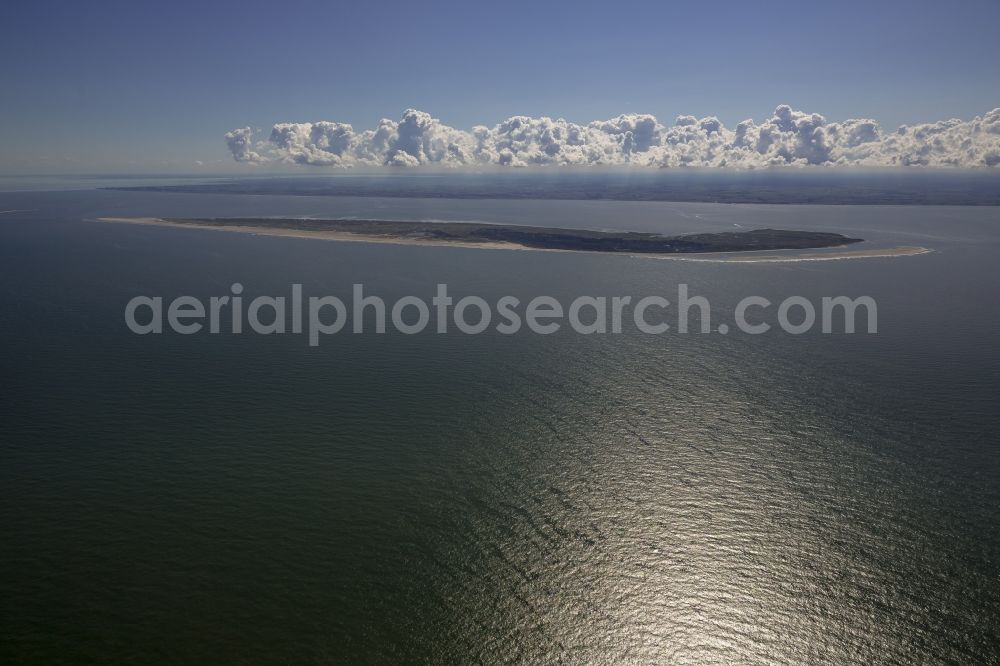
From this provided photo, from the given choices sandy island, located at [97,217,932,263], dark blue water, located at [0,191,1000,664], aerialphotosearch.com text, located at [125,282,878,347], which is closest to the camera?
dark blue water, located at [0,191,1000,664]

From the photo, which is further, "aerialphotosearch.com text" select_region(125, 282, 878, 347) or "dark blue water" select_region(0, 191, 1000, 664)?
"aerialphotosearch.com text" select_region(125, 282, 878, 347)

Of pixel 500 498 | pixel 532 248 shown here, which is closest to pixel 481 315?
pixel 500 498

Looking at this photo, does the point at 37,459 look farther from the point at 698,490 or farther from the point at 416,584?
the point at 698,490

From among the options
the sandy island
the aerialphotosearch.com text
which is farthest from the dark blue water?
the sandy island

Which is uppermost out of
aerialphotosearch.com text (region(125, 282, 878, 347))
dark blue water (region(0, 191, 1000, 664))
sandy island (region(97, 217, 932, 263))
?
sandy island (region(97, 217, 932, 263))

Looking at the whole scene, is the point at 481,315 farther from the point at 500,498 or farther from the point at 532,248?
the point at 532,248

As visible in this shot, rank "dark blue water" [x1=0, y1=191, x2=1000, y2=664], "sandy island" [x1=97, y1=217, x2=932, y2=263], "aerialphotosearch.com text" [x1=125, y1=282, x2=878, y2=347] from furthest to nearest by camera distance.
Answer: "sandy island" [x1=97, y1=217, x2=932, y2=263] < "aerialphotosearch.com text" [x1=125, y1=282, x2=878, y2=347] < "dark blue water" [x1=0, y1=191, x2=1000, y2=664]

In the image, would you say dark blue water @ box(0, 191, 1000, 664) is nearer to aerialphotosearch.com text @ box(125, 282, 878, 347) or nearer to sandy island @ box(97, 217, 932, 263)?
aerialphotosearch.com text @ box(125, 282, 878, 347)

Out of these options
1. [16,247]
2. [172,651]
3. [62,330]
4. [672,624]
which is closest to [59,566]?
[172,651]
